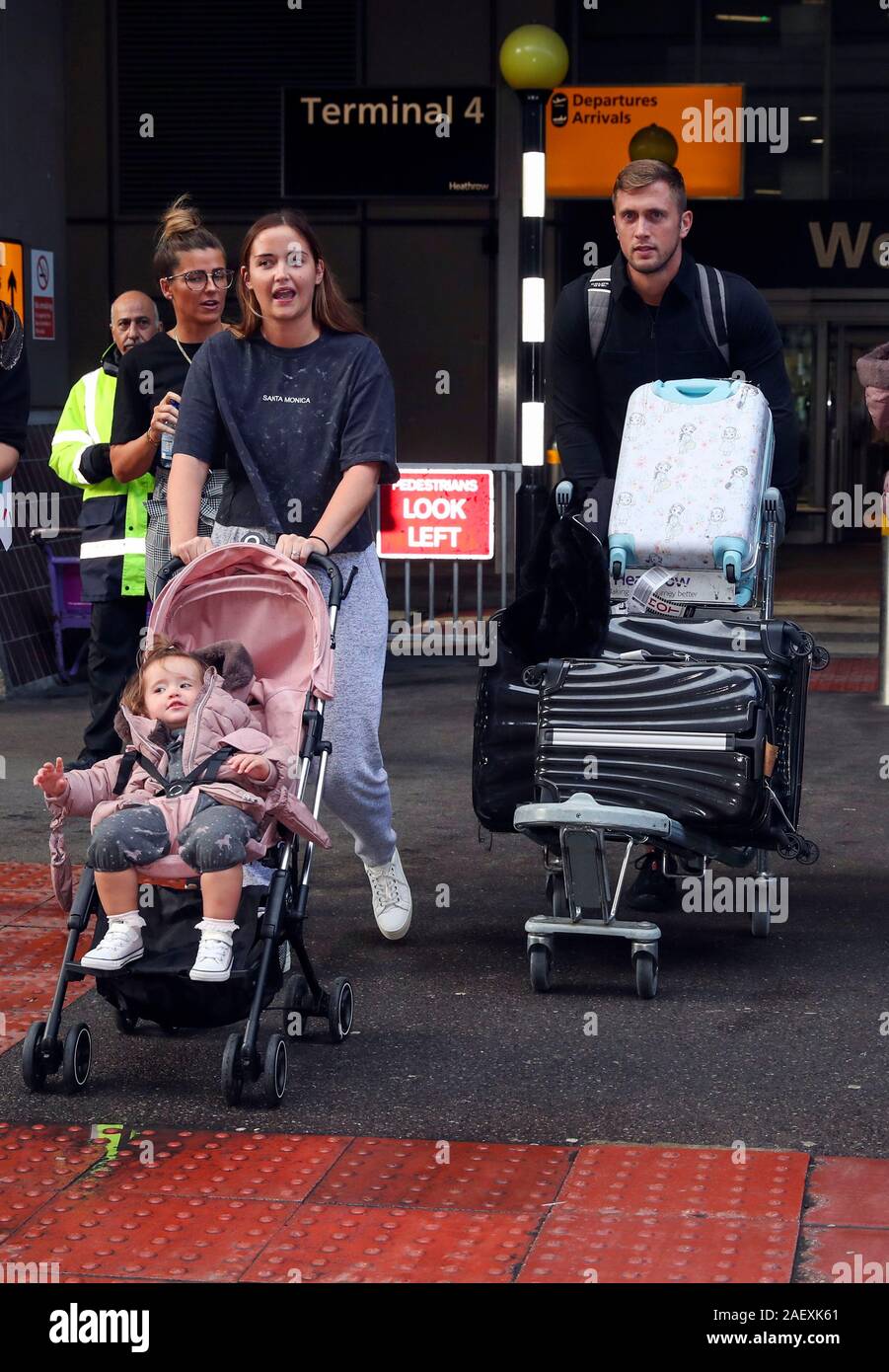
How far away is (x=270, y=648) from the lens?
15.9 ft

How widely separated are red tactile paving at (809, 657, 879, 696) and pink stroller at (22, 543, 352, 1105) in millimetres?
6593

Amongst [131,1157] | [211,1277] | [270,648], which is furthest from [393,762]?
[211,1277]

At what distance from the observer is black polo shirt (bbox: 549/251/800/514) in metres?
5.80

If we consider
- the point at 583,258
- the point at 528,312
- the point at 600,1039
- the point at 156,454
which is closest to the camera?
the point at 600,1039

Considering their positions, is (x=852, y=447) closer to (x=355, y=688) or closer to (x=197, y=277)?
(x=197, y=277)

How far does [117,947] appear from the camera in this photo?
419 cm

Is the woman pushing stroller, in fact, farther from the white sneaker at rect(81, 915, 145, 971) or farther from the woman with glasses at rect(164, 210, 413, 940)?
the woman with glasses at rect(164, 210, 413, 940)

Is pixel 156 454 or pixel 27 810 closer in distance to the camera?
pixel 156 454

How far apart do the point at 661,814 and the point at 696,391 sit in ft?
4.46

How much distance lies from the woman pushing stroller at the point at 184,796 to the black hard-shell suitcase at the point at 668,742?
0.92 m

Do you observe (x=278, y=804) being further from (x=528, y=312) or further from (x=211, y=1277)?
(x=528, y=312)

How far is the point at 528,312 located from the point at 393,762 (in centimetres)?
324

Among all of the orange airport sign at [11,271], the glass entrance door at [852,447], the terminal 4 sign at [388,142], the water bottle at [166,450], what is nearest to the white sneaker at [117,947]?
the water bottle at [166,450]

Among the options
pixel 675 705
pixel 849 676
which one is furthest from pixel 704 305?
pixel 849 676
